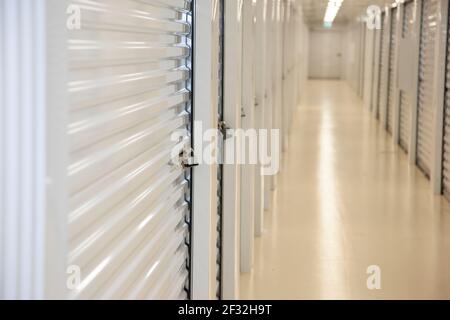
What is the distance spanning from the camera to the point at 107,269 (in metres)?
1.96

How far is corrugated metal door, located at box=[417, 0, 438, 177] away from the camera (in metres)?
8.98

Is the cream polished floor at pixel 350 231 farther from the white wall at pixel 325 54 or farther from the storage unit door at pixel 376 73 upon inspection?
the white wall at pixel 325 54

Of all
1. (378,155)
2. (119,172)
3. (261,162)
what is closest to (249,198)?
(261,162)

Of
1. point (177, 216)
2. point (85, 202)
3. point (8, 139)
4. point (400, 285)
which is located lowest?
point (400, 285)

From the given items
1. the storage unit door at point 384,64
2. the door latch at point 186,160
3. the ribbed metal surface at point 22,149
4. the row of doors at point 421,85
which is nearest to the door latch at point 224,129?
the door latch at point 186,160

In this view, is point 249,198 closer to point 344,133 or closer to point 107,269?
point 107,269

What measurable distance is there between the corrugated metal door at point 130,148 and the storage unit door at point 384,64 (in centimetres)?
1172

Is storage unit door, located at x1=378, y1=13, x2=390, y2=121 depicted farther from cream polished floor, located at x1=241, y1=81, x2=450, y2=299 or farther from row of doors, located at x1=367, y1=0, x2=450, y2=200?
cream polished floor, located at x1=241, y1=81, x2=450, y2=299

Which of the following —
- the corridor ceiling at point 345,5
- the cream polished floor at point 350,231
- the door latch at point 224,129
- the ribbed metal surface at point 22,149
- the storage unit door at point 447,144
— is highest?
the corridor ceiling at point 345,5

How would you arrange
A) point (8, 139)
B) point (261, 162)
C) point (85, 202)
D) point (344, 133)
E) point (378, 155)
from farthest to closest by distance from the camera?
1. point (344, 133)
2. point (378, 155)
3. point (261, 162)
4. point (85, 202)
5. point (8, 139)

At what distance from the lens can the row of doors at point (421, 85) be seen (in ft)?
26.1

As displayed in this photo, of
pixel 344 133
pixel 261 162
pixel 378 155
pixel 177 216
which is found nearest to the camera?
pixel 177 216

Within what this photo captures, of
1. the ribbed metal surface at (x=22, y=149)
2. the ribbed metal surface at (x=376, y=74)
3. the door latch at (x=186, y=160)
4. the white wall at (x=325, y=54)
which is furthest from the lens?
the white wall at (x=325, y=54)

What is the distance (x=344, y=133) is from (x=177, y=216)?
10470mm
